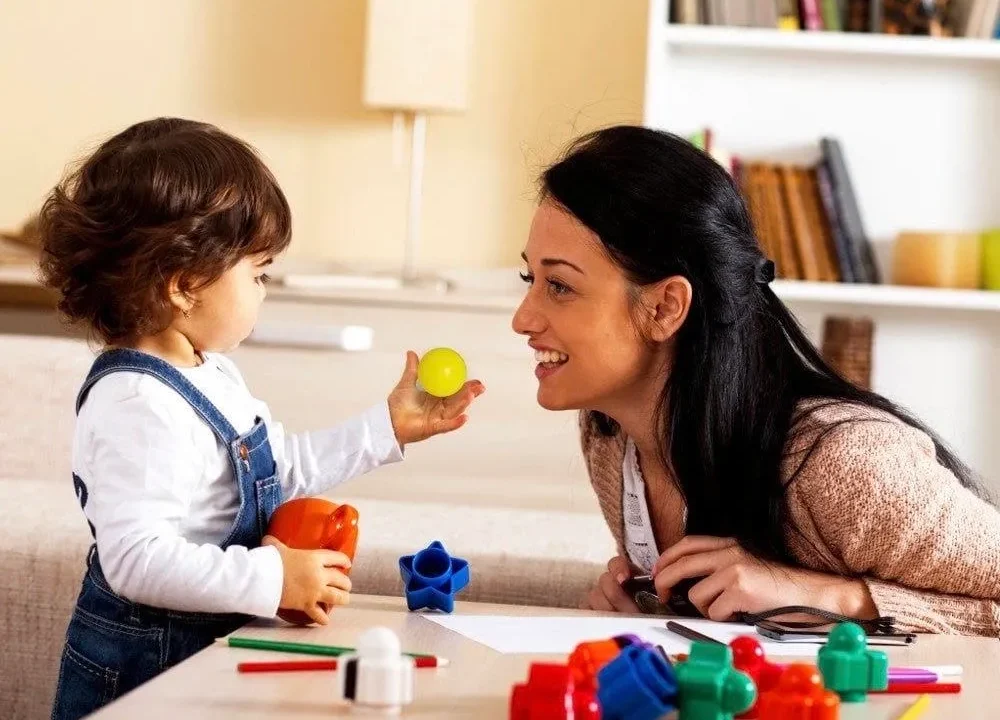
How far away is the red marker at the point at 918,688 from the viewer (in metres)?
1.04

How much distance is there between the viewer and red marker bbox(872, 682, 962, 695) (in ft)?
3.42

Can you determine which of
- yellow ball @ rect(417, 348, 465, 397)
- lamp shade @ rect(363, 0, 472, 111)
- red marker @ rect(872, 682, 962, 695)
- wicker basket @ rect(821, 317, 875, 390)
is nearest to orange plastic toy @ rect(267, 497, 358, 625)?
yellow ball @ rect(417, 348, 465, 397)

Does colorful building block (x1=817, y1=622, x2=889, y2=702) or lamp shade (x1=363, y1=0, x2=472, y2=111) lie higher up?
lamp shade (x1=363, y1=0, x2=472, y2=111)

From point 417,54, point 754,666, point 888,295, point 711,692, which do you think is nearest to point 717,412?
point 754,666

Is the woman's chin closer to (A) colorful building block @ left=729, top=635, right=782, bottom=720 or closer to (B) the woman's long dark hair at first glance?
(B) the woman's long dark hair

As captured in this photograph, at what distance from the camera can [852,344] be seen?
3240 millimetres

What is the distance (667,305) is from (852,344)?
180cm

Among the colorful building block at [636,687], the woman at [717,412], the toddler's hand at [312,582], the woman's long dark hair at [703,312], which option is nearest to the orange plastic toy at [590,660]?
the colorful building block at [636,687]

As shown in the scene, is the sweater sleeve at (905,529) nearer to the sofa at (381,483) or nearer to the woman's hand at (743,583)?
the woman's hand at (743,583)

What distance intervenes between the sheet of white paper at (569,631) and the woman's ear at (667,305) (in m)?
0.35

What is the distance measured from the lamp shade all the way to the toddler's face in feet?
6.11

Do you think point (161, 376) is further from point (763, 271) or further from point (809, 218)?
point (809, 218)

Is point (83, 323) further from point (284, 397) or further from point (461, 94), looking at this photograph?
point (461, 94)

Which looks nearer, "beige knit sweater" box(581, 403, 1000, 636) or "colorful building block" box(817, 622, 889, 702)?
"colorful building block" box(817, 622, 889, 702)
